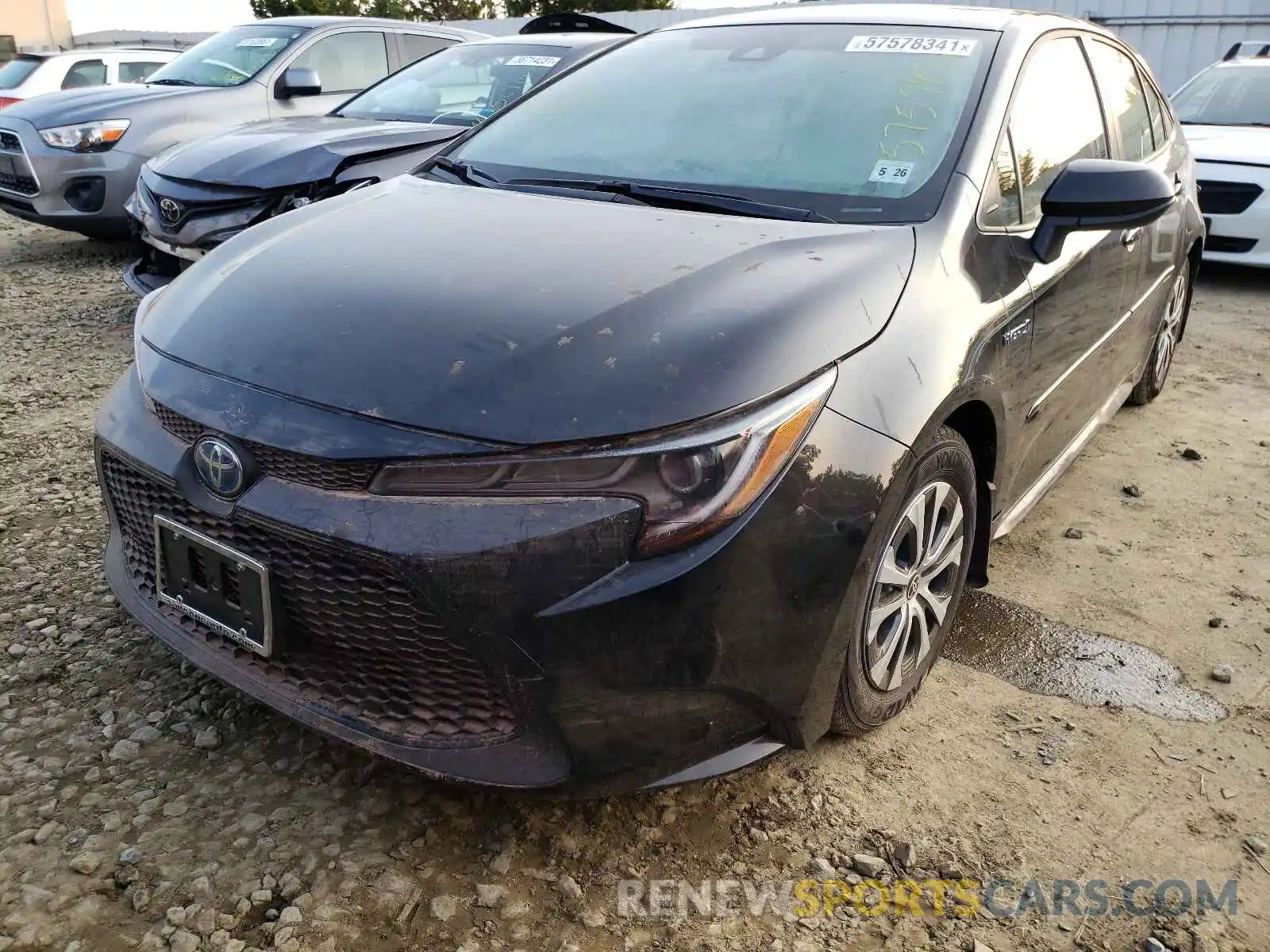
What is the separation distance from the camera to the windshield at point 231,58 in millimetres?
6922

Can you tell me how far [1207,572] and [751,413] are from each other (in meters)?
2.18

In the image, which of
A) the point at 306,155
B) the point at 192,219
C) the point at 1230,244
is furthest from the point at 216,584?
the point at 1230,244

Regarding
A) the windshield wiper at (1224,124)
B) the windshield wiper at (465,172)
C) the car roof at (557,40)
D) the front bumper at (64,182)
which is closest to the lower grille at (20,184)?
the front bumper at (64,182)

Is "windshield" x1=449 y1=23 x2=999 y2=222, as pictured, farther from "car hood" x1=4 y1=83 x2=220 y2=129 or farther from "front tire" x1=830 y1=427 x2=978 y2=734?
"car hood" x1=4 y1=83 x2=220 y2=129

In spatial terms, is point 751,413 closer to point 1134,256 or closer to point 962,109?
point 962,109

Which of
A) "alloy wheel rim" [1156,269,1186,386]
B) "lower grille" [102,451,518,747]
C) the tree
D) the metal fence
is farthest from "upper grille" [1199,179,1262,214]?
the tree

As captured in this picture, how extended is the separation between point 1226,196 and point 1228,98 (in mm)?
1726

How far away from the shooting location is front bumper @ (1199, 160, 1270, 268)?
6.59 metres

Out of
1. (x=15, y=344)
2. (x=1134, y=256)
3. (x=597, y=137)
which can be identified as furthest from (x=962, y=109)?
(x=15, y=344)

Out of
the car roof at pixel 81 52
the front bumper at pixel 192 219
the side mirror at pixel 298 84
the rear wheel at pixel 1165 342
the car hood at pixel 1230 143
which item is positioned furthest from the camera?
the car roof at pixel 81 52

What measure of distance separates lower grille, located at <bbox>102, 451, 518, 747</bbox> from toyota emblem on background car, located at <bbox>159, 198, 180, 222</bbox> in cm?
338

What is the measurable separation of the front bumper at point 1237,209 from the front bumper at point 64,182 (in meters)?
6.99

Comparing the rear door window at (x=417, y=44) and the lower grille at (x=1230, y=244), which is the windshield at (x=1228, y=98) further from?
the rear door window at (x=417, y=44)

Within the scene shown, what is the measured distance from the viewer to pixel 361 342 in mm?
1843
